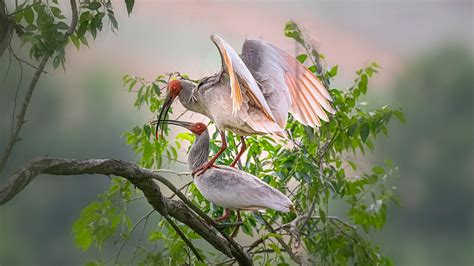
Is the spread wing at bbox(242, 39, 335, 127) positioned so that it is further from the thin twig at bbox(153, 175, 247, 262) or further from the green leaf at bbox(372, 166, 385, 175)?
the green leaf at bbox(372, 166, 385, 175)

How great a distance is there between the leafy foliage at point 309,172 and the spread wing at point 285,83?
18cm

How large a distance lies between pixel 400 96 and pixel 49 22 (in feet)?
7.34

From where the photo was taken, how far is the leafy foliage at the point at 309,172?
7.31 feet

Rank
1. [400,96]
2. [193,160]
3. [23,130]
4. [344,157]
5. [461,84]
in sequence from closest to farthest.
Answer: [23,130] < [193,160] < [344,157] < [400,96] < [461,84]

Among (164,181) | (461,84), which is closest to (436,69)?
(461,84)

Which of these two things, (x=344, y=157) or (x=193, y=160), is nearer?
(x=193, y=160)

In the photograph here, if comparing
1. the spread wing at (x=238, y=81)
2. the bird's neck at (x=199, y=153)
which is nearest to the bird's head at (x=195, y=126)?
the bird's neck at (x=199, y=153)

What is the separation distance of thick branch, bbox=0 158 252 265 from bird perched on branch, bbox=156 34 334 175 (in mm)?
140

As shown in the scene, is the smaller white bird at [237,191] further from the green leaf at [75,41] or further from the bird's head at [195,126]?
the green leaf at [75,41]

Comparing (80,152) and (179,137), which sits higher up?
(179,137)

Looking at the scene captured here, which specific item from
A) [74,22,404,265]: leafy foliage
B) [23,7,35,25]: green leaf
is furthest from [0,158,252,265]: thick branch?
[23,7,35,25]: green leaf

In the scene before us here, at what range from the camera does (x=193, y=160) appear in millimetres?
2051

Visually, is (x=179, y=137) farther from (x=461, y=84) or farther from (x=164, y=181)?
(x=461, y=84)

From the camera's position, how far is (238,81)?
Answer: 5.91 ft
